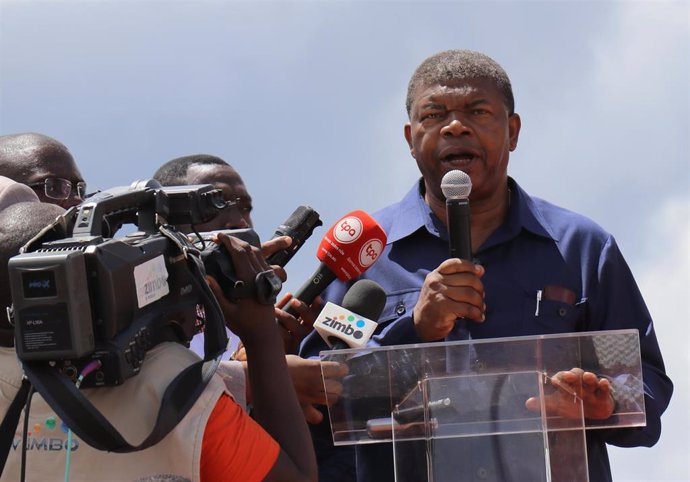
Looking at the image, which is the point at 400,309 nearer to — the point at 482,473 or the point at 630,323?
the point at 630,323

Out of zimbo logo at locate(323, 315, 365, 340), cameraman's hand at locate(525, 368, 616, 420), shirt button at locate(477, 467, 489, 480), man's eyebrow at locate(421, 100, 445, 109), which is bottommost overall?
shirt button at locate(477, 467, 489, 480)

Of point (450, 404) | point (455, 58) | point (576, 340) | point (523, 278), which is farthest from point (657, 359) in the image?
point (455, 58)

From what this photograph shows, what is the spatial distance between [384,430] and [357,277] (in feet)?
3.39

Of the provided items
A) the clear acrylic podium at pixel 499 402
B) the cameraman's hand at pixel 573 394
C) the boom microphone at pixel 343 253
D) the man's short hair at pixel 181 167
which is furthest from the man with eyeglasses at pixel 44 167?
the cameraman's hand at pixel 573 394

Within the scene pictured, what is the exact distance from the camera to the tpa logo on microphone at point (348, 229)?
4.71 metres

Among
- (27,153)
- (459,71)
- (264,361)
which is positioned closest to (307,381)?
(264,361)

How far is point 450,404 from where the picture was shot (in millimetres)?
3771

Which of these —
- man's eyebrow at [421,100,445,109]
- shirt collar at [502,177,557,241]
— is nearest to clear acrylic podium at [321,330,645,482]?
shirt collar at [502,177,557,241]

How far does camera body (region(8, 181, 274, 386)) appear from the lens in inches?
110

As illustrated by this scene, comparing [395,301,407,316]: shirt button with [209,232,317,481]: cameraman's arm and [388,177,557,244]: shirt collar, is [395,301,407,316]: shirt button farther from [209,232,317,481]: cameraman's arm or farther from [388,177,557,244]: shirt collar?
[209,232,317,481]: cameraman's arm

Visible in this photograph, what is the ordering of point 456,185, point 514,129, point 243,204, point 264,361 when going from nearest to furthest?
point 264,361 < point 456,185 < point 514,129 < point 243,204

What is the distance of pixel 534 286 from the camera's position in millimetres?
4777

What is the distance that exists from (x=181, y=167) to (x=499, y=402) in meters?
3.23

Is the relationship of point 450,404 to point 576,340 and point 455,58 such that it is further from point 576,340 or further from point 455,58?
point 455,58
